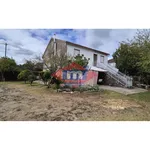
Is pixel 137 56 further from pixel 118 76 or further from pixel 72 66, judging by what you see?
pixel 72 66

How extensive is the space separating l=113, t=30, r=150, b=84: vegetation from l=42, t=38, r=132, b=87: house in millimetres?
2377

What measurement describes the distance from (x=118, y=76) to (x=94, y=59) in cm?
429

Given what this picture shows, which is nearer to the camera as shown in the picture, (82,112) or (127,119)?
(127,119)

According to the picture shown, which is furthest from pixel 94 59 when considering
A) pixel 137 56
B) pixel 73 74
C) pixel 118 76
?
pixel 73 74

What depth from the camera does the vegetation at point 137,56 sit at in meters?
8.63

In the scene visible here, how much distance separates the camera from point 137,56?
1237 centimetres

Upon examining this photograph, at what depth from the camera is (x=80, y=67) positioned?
11.3 metres

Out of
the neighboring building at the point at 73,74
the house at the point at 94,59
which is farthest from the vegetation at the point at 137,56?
the neighboring building at the point at 73,74

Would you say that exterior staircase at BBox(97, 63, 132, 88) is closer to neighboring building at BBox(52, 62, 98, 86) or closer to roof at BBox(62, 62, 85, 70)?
neighboring building at BBox(52, 62, 98, 86)

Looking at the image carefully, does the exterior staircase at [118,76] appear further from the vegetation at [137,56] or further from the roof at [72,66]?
the roof at [72,66]
